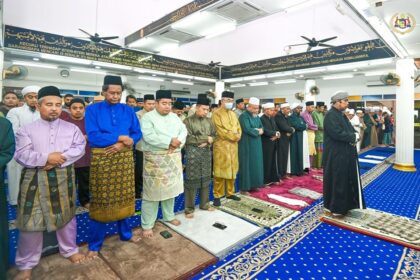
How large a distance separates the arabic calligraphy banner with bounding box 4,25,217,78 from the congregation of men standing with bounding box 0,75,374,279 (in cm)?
507

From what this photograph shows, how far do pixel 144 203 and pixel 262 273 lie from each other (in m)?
1.24

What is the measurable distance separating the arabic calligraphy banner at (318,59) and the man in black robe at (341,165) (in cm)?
449

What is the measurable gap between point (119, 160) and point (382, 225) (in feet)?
9.07

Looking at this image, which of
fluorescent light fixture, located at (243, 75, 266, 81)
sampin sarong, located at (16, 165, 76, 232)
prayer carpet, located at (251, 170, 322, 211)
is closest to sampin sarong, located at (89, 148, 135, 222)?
sampin sarong, located at (16, 165, 76, 232)

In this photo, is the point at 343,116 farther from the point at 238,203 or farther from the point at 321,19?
the point at 321,19

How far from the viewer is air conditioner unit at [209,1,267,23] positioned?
4.99 metres

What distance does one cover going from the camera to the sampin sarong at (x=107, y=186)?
195cm

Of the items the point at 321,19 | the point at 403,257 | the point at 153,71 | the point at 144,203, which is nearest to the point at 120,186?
the point at 144,203

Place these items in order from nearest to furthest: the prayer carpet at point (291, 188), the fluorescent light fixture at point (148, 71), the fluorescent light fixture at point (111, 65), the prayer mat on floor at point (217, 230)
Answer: the prayer mat on floor at point (217, 230)
the prayer carpet at point (291, 188)
the fluorescent light fixture at point (111, 65)
the fluorescent light fixture at point (148, 71)

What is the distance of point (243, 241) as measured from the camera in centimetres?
226

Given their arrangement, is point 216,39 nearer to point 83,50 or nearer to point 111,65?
point 111,65

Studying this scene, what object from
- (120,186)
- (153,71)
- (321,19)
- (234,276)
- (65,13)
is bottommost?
(234,276)

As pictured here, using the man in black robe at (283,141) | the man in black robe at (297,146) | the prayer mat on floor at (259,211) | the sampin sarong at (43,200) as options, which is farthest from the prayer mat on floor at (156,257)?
the man in black robe at (297,146)

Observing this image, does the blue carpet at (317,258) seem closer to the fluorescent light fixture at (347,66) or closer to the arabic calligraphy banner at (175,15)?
the arabic calligraphy banner at (175,15)
